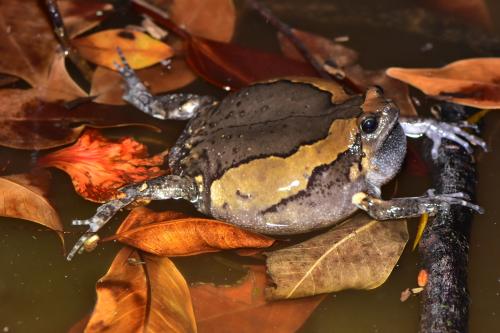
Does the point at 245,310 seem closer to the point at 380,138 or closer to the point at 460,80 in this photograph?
the point at 380,138

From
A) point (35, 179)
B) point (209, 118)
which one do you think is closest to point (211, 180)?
point (209, 118)

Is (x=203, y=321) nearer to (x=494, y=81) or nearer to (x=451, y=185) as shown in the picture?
(x=451, y=185)

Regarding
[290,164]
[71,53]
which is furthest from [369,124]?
[71,53]

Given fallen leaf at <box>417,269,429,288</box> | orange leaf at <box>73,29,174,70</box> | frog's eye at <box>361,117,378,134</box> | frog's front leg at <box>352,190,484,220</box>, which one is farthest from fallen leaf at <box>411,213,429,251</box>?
orange leaf at <box>73,29,174,70</box>

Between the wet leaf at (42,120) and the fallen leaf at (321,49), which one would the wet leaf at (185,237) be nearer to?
the wet leaf at (42,120)

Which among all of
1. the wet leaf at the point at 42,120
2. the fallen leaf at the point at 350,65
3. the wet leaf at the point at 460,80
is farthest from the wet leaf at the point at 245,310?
the wet leaf at the point at 460,80
